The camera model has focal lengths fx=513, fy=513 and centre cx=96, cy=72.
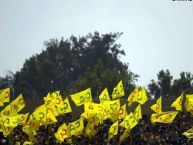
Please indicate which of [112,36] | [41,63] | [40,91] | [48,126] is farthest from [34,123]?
[112,36]

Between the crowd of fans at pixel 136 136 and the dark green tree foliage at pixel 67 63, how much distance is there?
1370 inches

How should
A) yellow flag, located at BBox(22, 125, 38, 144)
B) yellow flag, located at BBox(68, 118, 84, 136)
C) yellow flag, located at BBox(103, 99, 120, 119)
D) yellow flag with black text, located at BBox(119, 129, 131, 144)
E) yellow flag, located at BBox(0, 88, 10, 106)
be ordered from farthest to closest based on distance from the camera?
yellow flag, located at BBox(0, 88, 10, 106) < yellow flag, located at BBox(103, 99, 120, 119) < yellow flag with black text, located at BBox(119, 129, 131, 144) < yellow flag, located at BBox(22, 125, 38, 144) < yellow flag, located at BBox(68, 118, 84, 136)

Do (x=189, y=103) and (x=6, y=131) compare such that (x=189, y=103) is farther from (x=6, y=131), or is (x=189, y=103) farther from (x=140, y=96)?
(x=6, y=131)

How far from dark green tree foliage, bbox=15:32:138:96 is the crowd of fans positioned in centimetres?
A: 3481

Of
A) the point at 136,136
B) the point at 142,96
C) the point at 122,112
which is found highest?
the point at 142,96

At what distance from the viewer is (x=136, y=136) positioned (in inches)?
822

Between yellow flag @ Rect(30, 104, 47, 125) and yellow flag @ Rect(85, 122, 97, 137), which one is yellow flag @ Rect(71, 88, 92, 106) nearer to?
yellow flag @ Rect(85, 122, 97, 137)

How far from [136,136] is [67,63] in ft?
171

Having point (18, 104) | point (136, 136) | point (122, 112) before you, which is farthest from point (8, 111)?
point (136, 136)

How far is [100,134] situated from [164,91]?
600 inches

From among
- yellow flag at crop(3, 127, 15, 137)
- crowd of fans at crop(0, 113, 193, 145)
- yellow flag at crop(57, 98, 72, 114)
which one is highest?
yellow flag at crop(57, 98, 72, 114)

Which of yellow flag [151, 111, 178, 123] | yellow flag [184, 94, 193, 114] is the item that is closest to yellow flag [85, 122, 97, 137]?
yellow flag [151, 111, 178, 123]

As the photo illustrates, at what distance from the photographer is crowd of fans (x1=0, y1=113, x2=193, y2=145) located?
1994cm

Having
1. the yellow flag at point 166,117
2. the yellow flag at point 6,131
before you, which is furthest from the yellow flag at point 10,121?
the yellow flag at point 166,117
